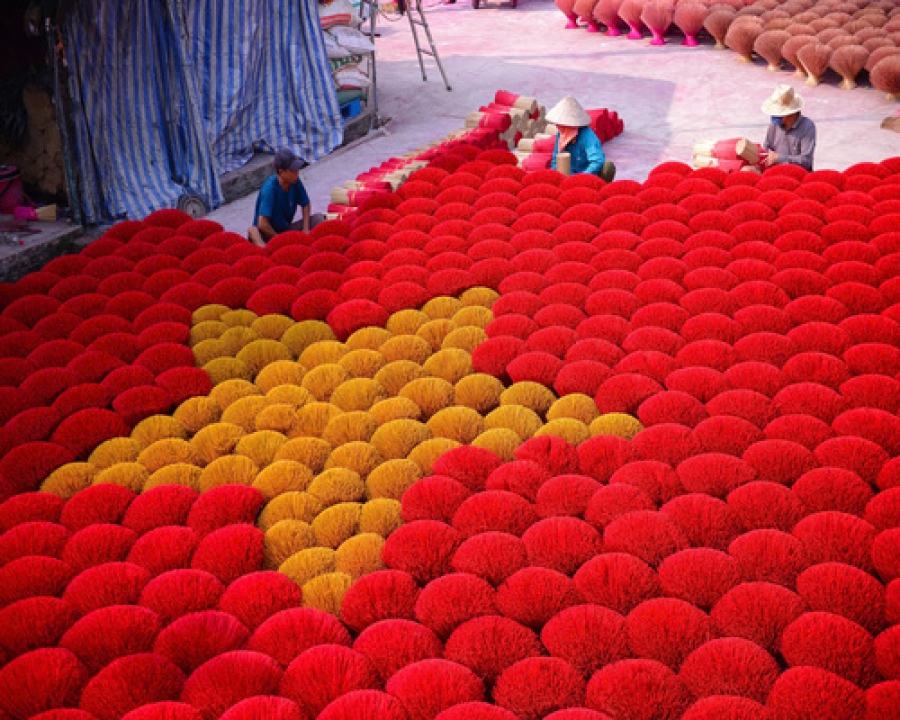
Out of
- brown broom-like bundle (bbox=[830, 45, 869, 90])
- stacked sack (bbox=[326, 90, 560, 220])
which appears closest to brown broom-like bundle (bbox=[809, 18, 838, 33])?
brown broom-like bundle (bbox=[830, 45, 869, 90])

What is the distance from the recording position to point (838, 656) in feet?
5.91

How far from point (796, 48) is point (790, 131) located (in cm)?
390

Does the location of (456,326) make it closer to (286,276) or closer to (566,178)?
(286,276)

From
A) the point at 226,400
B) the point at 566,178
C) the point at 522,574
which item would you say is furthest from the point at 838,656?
the point at 566,178

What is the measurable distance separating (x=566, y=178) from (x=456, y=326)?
1414 millimetres

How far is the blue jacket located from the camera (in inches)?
202

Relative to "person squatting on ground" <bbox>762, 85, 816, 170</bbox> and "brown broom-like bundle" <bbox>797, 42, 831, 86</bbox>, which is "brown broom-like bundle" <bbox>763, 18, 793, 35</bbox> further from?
"person squatting on ground" <bbox>762, 85, 816, 170</bbox>

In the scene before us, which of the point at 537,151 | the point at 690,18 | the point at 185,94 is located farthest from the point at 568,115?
the point at 690,18

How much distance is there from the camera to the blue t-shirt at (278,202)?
483cm

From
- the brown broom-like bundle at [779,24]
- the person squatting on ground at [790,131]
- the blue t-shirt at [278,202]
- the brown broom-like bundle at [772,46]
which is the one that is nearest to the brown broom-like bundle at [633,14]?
the brown broom-like bundle at [779,24]

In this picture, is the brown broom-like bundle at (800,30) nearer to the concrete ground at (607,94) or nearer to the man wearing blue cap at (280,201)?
the concrete ground at (607,94)

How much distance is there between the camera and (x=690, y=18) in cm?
1007

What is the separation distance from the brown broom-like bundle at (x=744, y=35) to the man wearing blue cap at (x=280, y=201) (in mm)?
6062

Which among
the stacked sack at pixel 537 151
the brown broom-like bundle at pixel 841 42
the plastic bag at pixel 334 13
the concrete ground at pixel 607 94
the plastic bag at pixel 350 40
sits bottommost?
the concrete ground at pixel 607 94
